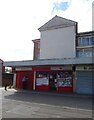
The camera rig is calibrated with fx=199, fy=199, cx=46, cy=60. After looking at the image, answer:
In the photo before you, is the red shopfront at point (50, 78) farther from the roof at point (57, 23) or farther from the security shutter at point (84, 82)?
the roof at point (57, 23)

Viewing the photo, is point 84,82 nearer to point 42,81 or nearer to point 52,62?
point 52,62

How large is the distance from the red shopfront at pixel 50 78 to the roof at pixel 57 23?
26.4ft

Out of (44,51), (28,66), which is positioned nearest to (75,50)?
(44,51)

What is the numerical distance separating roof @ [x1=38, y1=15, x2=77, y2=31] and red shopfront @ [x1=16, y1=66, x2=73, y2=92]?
26.4 feet

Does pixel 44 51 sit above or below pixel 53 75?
above

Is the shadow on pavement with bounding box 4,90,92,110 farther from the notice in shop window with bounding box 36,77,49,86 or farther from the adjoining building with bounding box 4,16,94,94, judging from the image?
the notice in shop window with bounding box 36,77,49,86

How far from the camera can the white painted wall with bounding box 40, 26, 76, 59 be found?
28494 millimetres

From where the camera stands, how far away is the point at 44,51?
30.4 m

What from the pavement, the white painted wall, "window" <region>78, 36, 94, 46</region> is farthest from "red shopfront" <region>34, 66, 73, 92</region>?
the pavement

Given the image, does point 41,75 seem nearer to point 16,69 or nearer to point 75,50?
point 16,69

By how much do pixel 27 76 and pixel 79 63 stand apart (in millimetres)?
8506

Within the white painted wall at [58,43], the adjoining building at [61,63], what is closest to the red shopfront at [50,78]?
the adjoining building at [61,63]

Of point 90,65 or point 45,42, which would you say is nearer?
point 90,65

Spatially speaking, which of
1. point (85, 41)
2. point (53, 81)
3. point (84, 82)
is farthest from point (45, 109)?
point (85, 41)
